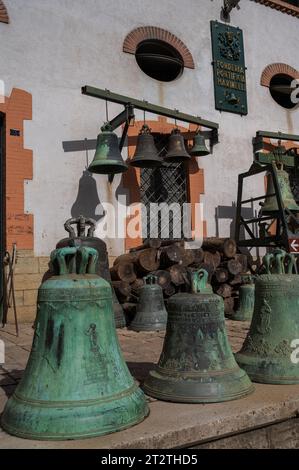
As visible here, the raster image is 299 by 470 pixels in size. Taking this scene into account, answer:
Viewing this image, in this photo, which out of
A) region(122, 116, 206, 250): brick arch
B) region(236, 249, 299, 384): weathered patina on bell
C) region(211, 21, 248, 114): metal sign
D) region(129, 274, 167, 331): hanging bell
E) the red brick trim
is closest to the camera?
region(236, 249, 299, 384): weathered patina on bell

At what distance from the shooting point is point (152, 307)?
624 cm

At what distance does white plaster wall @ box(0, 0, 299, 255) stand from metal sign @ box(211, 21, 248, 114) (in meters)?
0.14

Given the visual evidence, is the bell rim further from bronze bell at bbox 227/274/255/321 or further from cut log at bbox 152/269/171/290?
bronze bell at bbox 227/274/255/321

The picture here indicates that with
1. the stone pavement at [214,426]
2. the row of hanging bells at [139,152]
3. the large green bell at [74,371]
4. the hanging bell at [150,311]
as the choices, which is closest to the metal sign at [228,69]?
the row of hanging bells at [139,152]

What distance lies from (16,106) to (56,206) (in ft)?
5.51

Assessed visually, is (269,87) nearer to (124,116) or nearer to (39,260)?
(124,116)

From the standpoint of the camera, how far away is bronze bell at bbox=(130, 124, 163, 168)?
7246 millimetres

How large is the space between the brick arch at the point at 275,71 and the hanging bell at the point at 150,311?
5899 millimetres

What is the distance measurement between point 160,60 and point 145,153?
8.79 feet

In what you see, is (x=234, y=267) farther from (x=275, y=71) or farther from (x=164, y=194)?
(x=275, y=71)

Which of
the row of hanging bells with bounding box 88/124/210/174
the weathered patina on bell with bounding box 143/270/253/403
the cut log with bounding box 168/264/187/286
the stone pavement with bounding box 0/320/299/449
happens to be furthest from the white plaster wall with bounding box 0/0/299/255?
the stone pavement with bounding box 0/320/299/449

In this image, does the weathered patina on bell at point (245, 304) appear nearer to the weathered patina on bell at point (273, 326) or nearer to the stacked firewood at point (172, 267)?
the stacked firewood at point (172, 267)

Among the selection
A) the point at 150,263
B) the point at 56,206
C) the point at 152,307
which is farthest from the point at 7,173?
the point at 152,307

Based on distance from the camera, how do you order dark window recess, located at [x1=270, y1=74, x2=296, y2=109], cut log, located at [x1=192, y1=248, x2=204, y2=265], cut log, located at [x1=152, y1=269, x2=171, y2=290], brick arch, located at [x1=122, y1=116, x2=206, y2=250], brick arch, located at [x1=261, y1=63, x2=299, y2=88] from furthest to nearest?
dark window recess, located at [x1=270, y1=74, x2=296, y2=109] < brick arch, located at [x1=261, y1=63, x2=299, y2=88] < brick arch, located at [x1=122, y1=116, x2=206, y2=250] < cut log, located at [x1=192, y1=248, x2=204, y2=265] < cut log, located at [x1=152, y1=269, x2=171, y2=290]
